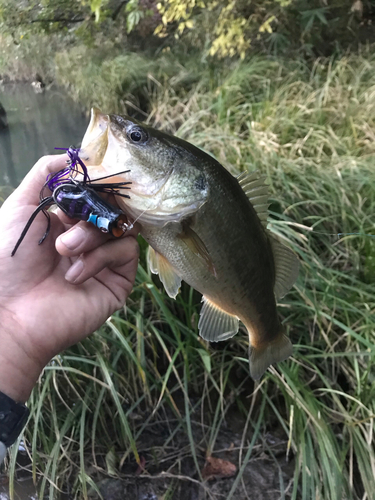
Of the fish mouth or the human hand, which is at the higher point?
the fish mouth

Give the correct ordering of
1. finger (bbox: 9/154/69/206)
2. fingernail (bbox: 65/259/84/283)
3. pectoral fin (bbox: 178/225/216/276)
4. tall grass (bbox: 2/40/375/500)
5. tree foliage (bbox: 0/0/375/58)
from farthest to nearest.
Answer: tree foliage (bbox: 0/0/375/58), tall grass (bbox: 2/40/375/500), finger (bbox: 9/154/69/206), pectoral fin (bbox: 178/225/216/276), fingernail (bbox: 65/259/84/283)

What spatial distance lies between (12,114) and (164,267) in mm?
2800

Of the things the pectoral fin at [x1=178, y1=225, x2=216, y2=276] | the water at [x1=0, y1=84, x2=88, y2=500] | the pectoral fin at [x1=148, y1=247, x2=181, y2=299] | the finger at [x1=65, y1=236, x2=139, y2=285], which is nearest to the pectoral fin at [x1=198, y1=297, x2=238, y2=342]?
the pectoral fin at [x1=148, y1=247, x2=181, y2=299]

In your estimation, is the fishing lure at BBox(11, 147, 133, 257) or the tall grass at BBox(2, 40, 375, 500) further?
the tall grass at BBox(2, 40, 375, 500)

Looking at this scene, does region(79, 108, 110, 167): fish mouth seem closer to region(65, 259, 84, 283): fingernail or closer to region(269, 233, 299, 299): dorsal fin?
region(65, 259, 84, 283): fingernail

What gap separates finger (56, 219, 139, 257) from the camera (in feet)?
3.34

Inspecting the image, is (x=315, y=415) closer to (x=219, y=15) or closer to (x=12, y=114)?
(x=12, y=114)

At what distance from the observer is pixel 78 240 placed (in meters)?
1.03

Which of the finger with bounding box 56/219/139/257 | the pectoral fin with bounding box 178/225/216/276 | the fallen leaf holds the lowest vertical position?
the fallen leaf

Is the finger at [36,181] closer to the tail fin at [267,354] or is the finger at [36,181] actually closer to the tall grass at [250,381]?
the tall grass at [250,381]

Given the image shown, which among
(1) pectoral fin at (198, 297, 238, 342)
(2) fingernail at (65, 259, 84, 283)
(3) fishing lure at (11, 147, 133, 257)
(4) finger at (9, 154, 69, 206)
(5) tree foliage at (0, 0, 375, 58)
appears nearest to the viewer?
(3) fishing lure at (11, 147, 133, 257)

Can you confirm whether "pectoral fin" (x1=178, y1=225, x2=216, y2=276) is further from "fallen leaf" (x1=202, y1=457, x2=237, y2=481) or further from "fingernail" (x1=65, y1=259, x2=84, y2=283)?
"fallen leaf" (x1=202, y1=457, x2=237, y2=481)

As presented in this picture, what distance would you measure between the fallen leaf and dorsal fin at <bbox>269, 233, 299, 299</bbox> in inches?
47.2

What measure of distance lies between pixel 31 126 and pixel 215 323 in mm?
3451
